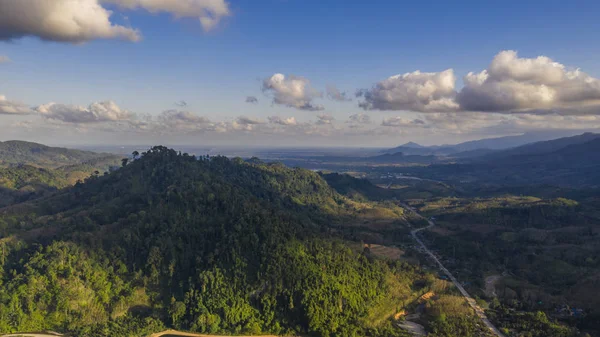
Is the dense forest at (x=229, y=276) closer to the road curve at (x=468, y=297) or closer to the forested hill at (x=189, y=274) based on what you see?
the forested hill at (x=189, y=274)

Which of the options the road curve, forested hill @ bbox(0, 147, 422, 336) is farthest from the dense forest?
the road curve

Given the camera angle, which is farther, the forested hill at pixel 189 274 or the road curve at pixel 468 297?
the road curve at pixel 468 297

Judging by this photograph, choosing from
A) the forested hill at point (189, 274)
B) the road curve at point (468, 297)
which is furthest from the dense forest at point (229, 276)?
the road curve at point (468, 297)

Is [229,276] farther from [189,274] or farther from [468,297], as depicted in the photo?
[468,297]

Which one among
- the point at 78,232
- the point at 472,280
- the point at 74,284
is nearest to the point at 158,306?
the point at 74,284

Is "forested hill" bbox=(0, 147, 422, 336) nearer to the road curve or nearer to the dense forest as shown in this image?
the dense forest

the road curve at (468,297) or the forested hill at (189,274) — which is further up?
the forested hill at (189,274)

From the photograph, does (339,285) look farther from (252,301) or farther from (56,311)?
(56,311)

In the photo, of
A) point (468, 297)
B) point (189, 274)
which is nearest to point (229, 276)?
point (189, 274)
